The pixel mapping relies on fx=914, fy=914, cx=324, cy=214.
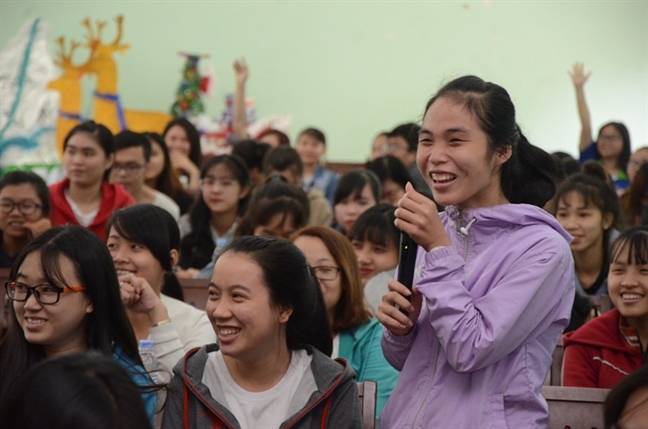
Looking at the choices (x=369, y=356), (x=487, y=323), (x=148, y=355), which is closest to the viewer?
(x=487, y=323)

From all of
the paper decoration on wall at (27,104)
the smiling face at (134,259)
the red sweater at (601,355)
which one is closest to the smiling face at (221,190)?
the smiling face at (134,259)

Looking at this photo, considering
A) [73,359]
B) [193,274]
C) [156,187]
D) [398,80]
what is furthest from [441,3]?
[73,359]

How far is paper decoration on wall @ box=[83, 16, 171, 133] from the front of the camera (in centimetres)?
845

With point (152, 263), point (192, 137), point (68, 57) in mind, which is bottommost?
point (152, 263)

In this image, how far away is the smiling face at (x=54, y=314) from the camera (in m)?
2.21

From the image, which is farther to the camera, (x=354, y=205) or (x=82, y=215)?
(x=354, y=205)

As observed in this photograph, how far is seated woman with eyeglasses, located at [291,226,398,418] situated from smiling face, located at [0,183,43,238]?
1.43 meters

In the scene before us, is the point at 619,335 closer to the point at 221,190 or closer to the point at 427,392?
the point at 427,392

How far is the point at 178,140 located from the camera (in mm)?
5914

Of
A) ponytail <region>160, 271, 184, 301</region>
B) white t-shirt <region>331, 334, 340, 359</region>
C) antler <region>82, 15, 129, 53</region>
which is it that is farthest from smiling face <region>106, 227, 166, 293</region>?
antler <region>82, 15, 129, 53</region>

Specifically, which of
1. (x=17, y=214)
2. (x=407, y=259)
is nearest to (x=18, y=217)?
(x=17, y=214)

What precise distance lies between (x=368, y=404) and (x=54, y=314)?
0.79 m

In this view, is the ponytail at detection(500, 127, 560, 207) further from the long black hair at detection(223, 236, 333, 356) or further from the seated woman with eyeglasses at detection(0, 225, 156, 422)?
the seated woman with eyeglasses at detection(0, 225, 156, 422)

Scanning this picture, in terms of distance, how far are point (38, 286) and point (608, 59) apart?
7.22 m
